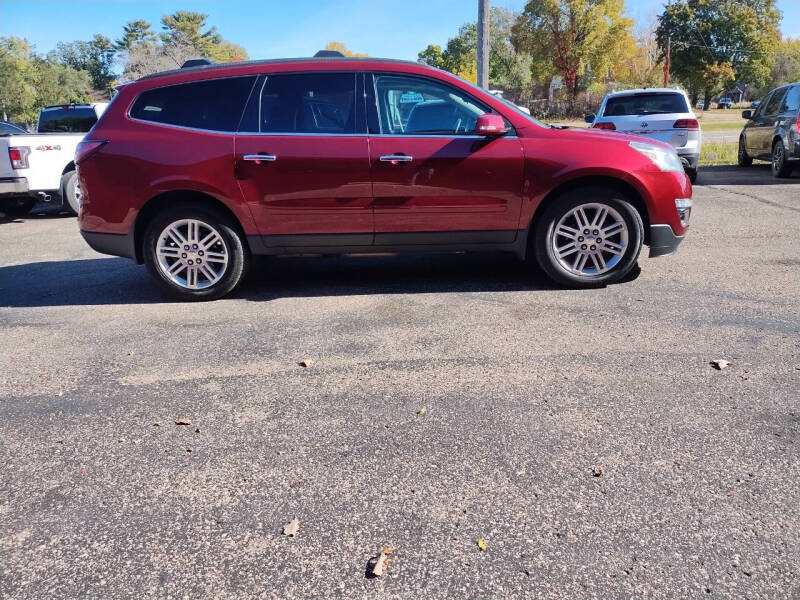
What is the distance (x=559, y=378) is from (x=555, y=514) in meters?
1.28

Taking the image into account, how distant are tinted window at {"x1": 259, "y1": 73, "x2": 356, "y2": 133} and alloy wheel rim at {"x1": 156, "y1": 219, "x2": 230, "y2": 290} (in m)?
0.96

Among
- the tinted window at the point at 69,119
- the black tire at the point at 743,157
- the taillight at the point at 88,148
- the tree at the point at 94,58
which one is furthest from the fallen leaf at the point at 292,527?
the tree at the point at 94,58

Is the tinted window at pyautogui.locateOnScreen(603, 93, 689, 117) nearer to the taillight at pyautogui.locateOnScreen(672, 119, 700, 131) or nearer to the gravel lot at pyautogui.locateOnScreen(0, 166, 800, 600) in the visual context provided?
the taillight at pyautogui.locateOnScreen(672, 119, 700, 131)

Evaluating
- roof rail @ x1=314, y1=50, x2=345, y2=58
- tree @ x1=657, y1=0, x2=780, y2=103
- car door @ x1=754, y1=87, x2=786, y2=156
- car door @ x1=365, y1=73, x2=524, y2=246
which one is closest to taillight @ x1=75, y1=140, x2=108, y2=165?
roof rail @ x1=314, y1=50, x2=345, y2=58

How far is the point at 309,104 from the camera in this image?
208 inches

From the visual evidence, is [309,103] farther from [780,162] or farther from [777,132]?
[777,132]

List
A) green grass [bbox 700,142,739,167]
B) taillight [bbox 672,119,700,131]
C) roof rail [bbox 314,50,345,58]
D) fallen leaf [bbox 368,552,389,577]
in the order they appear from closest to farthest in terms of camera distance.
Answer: fallen leaf [bbox 368,552,389,577] < roof rail [bbox 314,50,345,58] < taillight [bbox 672,119,700,131] < green grass [bbox 700,142,739,167]

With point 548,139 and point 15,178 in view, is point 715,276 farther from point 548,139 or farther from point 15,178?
point 15,178

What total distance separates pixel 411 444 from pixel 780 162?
40.1 ft

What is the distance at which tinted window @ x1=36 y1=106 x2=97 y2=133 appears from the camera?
13.4 m

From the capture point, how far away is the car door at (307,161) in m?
5.15

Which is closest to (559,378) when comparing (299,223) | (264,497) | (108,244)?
(264,497)

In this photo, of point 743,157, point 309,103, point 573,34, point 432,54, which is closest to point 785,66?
point 573,34

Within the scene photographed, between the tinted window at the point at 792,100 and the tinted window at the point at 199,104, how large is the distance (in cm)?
1092
